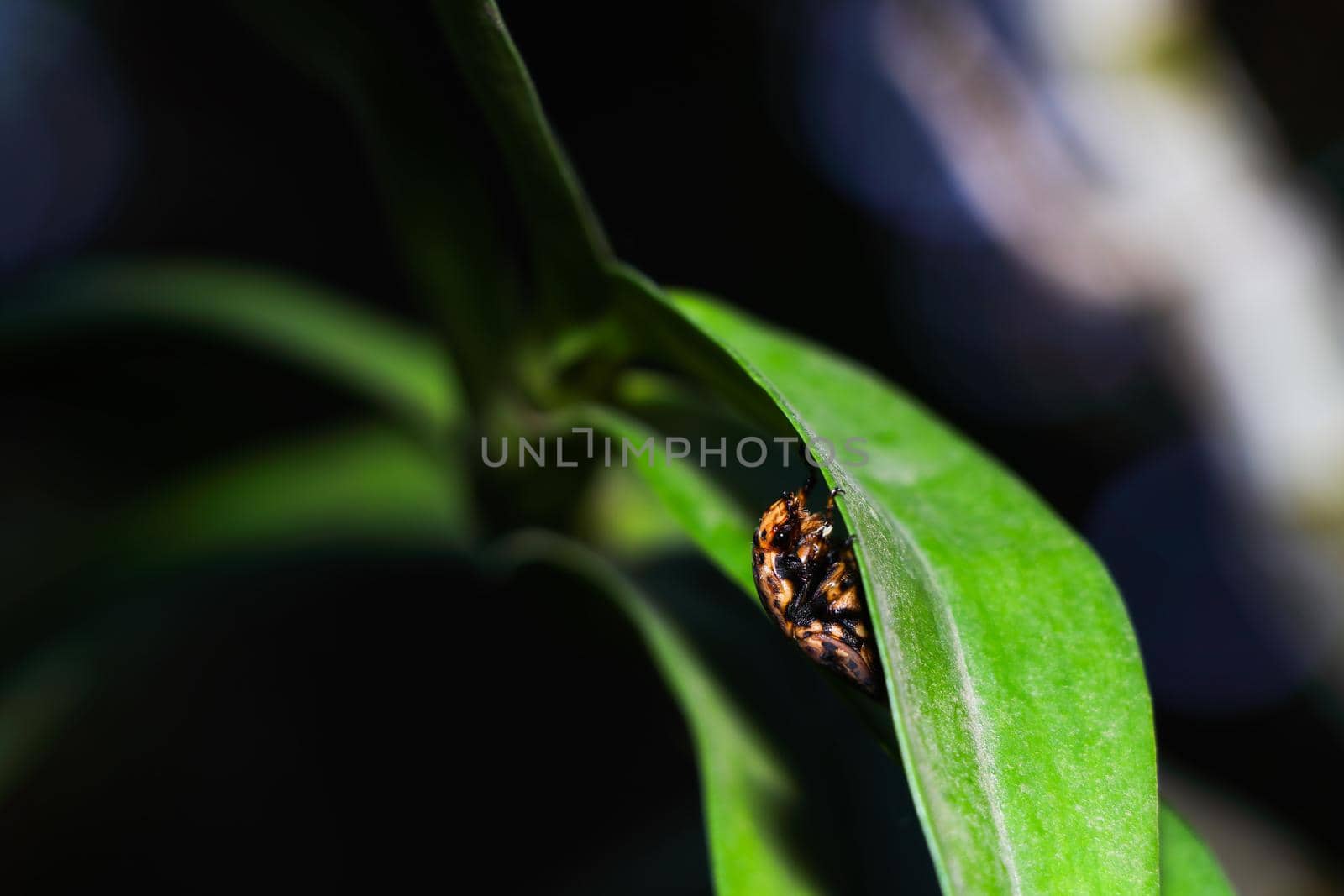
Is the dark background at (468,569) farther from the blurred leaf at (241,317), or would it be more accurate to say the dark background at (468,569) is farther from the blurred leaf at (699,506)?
the blurred leaf at (699,506)

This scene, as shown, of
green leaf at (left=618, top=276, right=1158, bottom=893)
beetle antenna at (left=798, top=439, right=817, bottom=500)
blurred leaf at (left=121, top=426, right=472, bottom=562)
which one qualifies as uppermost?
blurred leaf at (left=121, top=426, right=472, bottom=562)

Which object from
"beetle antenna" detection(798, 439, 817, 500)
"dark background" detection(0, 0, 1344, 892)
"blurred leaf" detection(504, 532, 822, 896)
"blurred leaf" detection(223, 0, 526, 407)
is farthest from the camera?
"dark background" detection(0, 0, 1344, 892)

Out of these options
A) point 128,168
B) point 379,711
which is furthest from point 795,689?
point 128,168

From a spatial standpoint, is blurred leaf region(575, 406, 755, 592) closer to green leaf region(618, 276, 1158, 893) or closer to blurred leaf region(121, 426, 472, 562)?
green leaf region(618, 276, 1158, 893)

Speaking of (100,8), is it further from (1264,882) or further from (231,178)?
(1264,882)

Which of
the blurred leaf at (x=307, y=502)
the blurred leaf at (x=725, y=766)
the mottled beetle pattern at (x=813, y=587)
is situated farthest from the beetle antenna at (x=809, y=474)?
the blurred leaf at (x=307, y=502)

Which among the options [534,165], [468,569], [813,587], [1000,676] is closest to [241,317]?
[468,569]

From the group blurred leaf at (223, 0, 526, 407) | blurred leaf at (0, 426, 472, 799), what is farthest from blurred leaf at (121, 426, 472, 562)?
blurred leaf at (223, 0, 526, 407)
